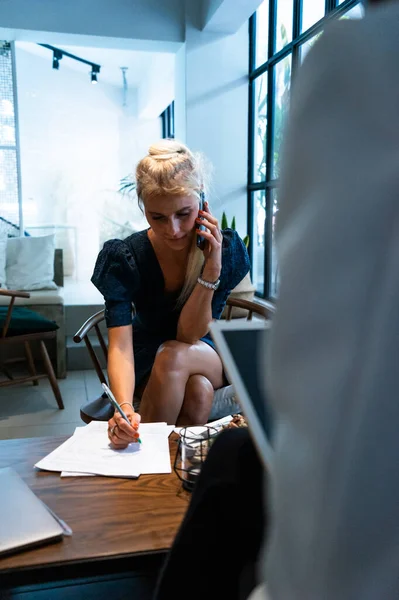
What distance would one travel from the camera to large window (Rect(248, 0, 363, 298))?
3852 mm

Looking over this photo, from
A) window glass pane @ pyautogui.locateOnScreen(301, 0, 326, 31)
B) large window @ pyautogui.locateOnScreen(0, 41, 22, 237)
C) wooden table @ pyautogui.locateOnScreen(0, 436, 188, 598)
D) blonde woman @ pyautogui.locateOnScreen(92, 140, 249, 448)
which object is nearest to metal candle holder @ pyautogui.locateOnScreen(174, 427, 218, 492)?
wooden table @ pyautogui.locateOnScreen(0, 436, 188, 598)

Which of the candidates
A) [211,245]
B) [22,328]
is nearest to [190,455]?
[211,245]

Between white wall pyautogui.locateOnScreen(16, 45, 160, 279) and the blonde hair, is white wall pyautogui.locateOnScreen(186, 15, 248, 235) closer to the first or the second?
white wall pyautogui.locateOnScreen(16, 45, 160, 279)

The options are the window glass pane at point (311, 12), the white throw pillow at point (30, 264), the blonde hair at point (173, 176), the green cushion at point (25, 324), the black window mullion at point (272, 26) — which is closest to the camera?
the blonde hair at point (173, 176)

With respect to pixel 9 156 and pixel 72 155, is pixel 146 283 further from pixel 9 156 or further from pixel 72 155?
pixel 72 155

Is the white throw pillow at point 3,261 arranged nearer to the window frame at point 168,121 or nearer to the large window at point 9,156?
the large window at point 9,156

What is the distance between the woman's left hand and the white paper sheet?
60 cm

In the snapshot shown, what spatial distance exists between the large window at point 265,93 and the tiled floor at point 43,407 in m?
1.58

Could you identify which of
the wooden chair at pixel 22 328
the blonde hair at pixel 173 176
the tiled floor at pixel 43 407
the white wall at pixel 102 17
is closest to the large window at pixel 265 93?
the white wall at pixel 102 17

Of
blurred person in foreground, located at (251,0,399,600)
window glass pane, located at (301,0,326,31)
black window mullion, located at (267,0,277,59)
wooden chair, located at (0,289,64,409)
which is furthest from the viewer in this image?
black window mullion, located at (267,0,277,59)

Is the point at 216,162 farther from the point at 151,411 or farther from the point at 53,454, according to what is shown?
the point at 53,454

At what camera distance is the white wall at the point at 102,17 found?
4395mm

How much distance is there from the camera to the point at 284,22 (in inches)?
160

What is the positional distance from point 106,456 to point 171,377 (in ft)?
1.48
